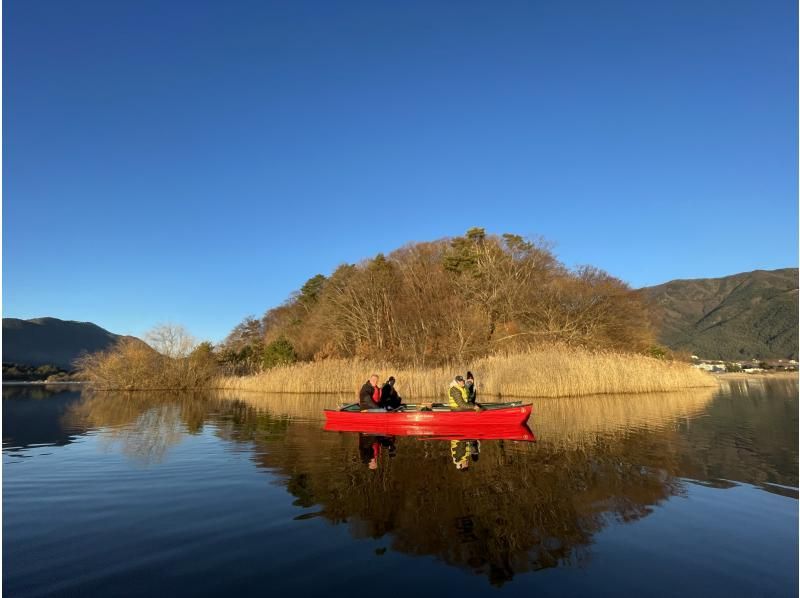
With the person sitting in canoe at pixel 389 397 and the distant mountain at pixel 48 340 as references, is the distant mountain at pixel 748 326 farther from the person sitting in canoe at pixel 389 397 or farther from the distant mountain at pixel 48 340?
the distant mountain at pixel 48 340

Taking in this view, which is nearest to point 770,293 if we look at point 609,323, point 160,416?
point 609,323

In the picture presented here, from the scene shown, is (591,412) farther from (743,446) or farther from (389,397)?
(389,397)

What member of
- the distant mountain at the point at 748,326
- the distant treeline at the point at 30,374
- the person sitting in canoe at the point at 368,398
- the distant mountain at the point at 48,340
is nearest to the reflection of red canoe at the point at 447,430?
the person sitting in canoe at the point at 368,398

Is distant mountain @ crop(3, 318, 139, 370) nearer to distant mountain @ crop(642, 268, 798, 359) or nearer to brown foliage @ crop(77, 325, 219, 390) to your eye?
brown foliage @ crop(77, 325, 219, 390)

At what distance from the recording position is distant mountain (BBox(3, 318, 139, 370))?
119812mm

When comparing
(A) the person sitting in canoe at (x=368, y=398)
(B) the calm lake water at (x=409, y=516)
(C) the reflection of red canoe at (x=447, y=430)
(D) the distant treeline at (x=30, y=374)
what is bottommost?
(B) the calm lake water at (x=409, y=516)

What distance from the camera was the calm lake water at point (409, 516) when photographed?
15.4ft

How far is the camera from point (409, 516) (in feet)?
20.7

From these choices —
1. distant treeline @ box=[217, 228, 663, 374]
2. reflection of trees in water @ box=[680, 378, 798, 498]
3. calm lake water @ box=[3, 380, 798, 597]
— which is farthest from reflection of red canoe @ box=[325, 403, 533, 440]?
distant treeline @ box=[217, 228, 663, 374]

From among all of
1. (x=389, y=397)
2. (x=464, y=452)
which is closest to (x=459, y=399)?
(x=389, y=397)

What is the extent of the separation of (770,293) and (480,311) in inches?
6124

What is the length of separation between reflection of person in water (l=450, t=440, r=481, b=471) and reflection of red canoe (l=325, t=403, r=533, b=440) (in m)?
1.02

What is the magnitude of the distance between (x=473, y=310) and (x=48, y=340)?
157205mm

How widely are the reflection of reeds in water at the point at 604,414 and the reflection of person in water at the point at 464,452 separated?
183 centimetres
